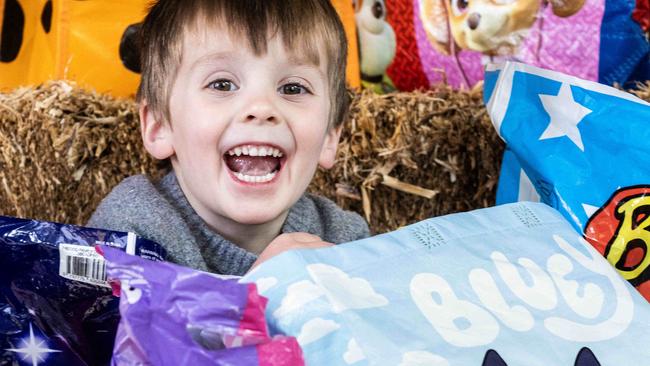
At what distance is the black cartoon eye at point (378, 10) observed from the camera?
5.88 ft

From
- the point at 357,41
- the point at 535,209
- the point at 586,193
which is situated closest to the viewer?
the point at 535,209

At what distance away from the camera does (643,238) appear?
42.4 inches

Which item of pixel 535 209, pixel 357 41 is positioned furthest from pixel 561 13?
pixel 535 209

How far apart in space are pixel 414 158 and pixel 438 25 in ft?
1.08

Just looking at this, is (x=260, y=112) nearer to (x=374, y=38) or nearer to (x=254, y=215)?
(x=254, y=215)

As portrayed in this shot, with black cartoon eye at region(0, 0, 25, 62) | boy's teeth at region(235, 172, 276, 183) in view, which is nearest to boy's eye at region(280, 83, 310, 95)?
boy's teeth at region(235, 172, 276, 183)

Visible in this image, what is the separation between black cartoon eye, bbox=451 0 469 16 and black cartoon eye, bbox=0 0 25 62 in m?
0.88

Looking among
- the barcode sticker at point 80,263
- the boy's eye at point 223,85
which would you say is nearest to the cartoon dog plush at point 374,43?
the boy's eye at point 223,85

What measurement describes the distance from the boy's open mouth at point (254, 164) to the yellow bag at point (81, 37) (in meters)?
0.51

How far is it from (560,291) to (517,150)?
40 cm

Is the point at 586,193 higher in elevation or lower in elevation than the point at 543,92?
lower

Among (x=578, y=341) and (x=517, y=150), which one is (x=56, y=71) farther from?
(x=578, y=341)

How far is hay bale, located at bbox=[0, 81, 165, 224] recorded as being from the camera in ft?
4.44

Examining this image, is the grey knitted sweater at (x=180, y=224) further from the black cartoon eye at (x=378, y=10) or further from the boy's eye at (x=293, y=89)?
the black cartoon eye at (x=378, y=10)
